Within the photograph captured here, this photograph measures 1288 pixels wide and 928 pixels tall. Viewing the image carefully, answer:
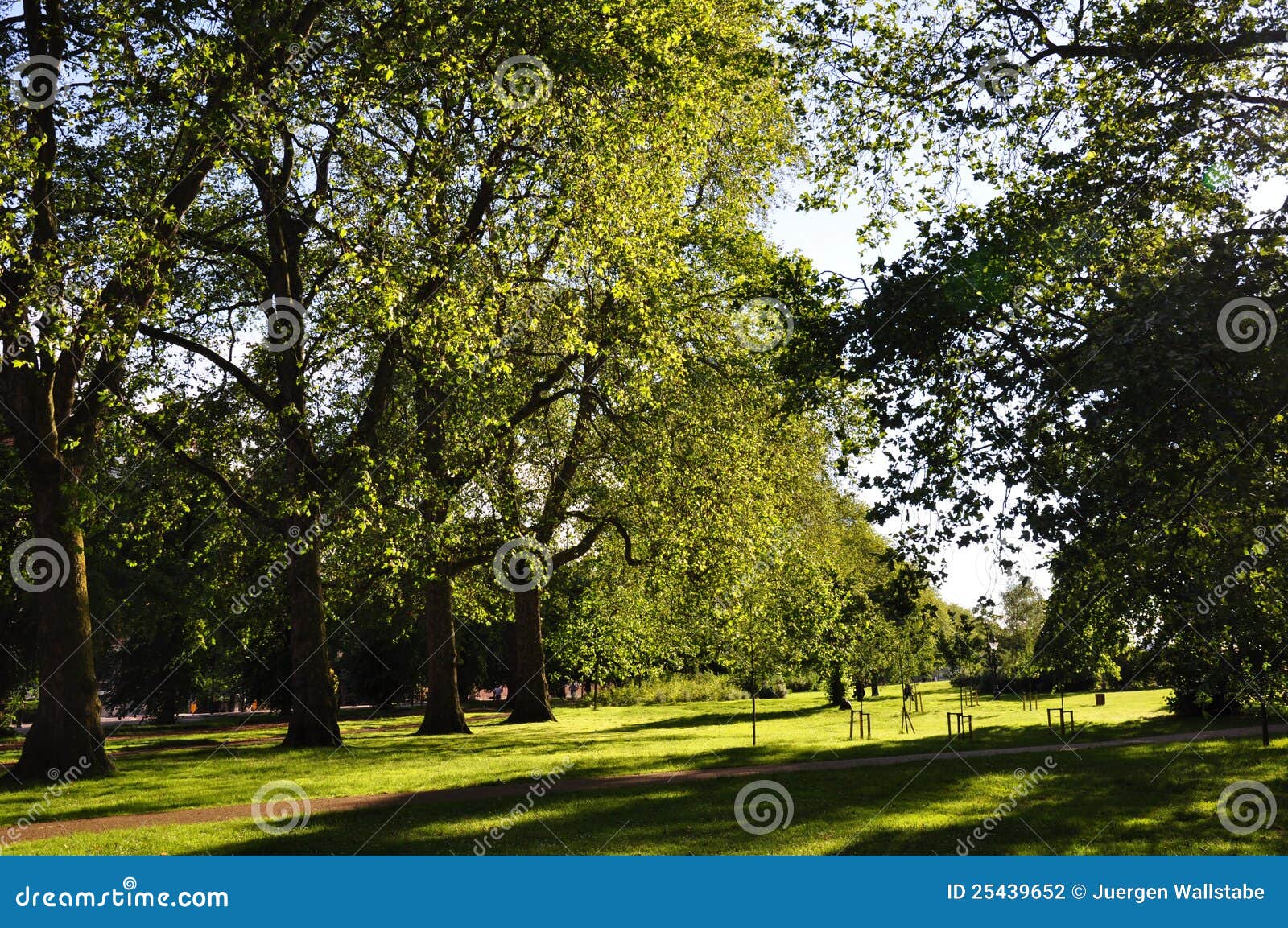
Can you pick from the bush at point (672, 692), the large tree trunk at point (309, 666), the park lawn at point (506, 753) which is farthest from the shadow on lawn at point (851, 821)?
the bush at point (672, 692)

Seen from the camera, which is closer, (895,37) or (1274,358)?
(1274,358)

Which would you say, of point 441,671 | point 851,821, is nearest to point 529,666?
point 441,671

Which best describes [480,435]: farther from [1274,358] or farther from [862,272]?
[1274,358]

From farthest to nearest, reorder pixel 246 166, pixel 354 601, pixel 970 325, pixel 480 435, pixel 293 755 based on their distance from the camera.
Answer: pixel 354 601 < pixel 293 755 < pixel 480 435 < pixel 246 166 < pixel 970 325

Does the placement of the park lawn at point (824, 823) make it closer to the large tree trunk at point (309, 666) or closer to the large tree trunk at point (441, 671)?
the large tree trunk at point (309, 666)

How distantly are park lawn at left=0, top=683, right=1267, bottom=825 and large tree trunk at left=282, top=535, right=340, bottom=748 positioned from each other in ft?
2.50

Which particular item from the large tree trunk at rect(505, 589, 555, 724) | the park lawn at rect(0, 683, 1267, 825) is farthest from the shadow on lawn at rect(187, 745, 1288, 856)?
the large tree trunk at rect(505, 589, 555, 724)

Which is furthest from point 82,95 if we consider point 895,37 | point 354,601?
point 354,601

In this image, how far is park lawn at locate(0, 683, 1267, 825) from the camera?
56.2 feet

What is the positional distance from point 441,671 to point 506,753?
9033mm

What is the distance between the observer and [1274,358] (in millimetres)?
10711

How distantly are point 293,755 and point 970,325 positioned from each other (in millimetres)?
17608

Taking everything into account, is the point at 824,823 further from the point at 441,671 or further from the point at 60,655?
the point at 441,671

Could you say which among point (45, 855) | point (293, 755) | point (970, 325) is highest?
point (970, 325)
